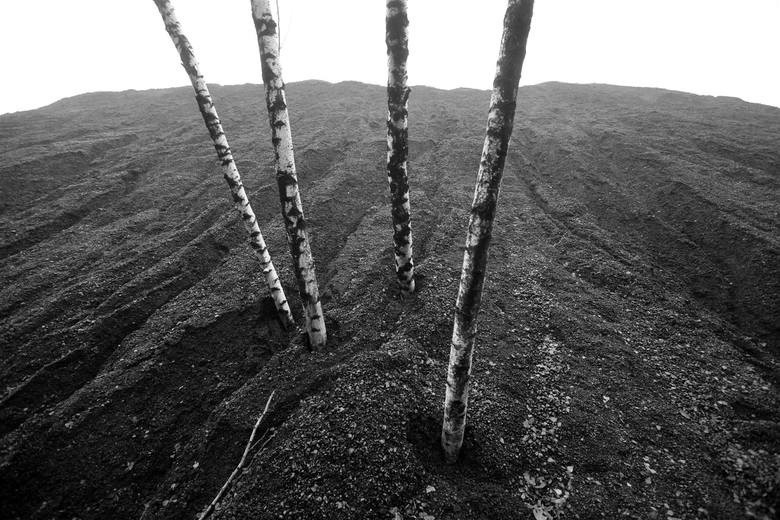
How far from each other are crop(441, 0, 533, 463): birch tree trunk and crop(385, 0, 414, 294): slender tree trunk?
3547 millimetres

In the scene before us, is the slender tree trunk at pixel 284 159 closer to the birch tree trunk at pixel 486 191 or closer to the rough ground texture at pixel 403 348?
the rough ground texture at pixel 403 348

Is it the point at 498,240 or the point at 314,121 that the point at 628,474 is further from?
the point at 314,121

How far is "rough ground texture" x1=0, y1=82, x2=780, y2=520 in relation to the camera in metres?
5.29

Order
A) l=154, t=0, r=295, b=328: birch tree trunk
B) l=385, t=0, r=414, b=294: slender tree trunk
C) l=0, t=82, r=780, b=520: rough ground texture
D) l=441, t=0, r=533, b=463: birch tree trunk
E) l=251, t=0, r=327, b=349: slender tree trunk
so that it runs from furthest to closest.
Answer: l=154, t=0, r=295, b=328: birch tree trunk
l=385, t=0, r=414, b=294: slender tree trunk
l=0, t=82, r=780, b=520: rough ground texture
l=251, t=0, r=327, b=349: slender tree trunk
l=441, t=0, r=533, b=463: birch tree trunk

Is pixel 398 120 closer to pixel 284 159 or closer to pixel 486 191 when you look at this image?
pixel 284 159

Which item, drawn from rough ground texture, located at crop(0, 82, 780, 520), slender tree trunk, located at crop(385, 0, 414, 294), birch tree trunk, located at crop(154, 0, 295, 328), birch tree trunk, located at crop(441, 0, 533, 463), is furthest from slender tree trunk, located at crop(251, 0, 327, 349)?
birch tree trunk, located at crop(441, 0, 533, 463)

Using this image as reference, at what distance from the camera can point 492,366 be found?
285 inches

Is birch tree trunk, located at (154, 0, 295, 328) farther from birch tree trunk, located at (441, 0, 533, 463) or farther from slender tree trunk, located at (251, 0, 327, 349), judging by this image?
birch tree trunk, located at (441, 0, 533, 463)

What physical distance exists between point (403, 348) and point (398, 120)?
505cm

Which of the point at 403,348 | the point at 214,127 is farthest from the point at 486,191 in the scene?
the point at 214,127

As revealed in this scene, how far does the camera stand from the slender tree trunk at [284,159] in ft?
16.8

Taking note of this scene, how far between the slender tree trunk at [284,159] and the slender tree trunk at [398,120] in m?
2.09

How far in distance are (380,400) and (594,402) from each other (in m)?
4.36

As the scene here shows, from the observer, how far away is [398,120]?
22.1 feet
